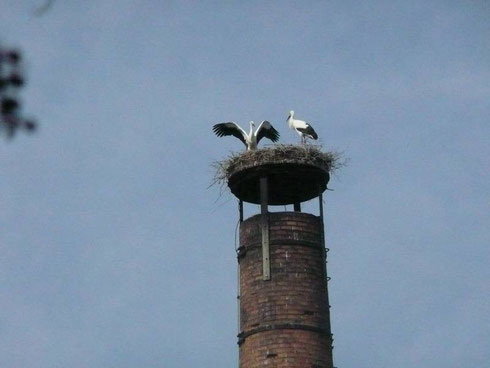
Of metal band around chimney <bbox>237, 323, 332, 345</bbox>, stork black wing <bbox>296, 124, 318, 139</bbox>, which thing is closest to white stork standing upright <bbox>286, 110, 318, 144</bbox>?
stork black wing <bbox>296, 124, 318, 139</bbox>

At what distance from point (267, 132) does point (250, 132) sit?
0.54m

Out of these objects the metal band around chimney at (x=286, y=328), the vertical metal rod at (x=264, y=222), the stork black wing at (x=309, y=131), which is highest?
the stork black wing at (x=309, y=131)

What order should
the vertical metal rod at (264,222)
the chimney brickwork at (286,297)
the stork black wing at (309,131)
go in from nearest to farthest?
1. the chimney brickwork at (286,297)
2. the vertical metal rod at (264,222)
3. the stork black wing at (309,131)

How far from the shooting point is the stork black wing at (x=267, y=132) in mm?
20719

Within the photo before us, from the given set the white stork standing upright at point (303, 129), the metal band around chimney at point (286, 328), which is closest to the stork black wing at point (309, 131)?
the white stork standing upright at point (303, 129)

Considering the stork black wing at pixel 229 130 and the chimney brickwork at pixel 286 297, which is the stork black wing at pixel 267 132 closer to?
the stork black wing at pixel 229 130

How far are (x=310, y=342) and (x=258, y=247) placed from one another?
8.05 ft

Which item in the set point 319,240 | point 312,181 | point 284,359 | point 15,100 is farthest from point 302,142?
point 15,100

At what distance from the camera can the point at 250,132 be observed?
2061 cm

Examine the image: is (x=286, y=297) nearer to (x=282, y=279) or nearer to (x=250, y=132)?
(x=282, y=279)

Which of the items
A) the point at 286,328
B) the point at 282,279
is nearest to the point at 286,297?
the point at 282,279

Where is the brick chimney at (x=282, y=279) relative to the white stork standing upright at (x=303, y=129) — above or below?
below

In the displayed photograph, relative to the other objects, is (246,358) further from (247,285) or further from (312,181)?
(312,181)

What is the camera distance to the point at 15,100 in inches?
83.7
